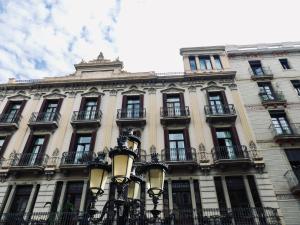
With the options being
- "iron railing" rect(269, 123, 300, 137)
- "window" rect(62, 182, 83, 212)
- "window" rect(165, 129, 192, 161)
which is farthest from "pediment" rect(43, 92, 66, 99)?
"iron railing" rect(269, 123, 300, 137)

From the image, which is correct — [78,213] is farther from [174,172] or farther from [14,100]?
[14,100]

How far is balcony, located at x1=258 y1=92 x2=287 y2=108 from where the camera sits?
17.6m

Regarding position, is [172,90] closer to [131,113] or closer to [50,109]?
[131,113]

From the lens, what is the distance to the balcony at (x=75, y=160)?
1465cm

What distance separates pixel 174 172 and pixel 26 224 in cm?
825

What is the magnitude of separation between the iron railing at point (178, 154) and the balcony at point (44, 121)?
25.9 feet

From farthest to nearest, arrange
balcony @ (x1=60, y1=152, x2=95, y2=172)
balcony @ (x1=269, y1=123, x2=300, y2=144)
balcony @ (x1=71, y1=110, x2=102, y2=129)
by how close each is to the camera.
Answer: balcony @ (x1=71, y1=110, x2=102, y2=129) → balcony @ (x1=269, y1=123, x2=300, y2=144) → balcony @ (x1=60, y1=152, x2=95, y2=172)

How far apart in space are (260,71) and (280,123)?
5.43 meters

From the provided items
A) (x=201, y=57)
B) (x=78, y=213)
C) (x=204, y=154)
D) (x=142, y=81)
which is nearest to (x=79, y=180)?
(x=78, y=213)

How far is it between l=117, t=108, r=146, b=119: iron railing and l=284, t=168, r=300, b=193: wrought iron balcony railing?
951 cm

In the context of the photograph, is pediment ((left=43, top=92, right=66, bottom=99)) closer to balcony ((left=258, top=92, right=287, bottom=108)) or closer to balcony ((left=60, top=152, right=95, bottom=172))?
balcony ((left=60, top=152, right=95, bottom=172))

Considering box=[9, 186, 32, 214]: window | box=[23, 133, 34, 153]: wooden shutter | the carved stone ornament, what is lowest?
box=[9, 186, 32, 214]: window

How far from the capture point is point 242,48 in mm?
22500

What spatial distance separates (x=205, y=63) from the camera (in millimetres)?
21578
